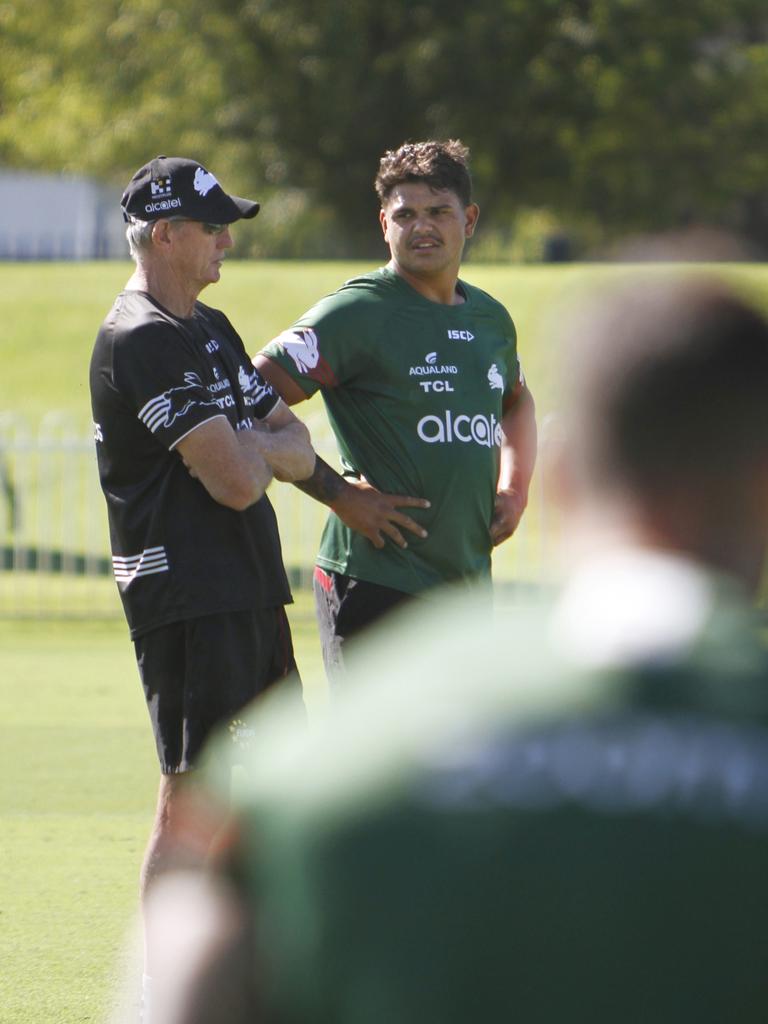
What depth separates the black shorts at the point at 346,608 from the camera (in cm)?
519

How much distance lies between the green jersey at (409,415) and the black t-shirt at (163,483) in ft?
2.58

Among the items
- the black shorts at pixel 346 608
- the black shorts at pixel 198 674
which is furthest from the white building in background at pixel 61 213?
the black shorts at pixel 198 674

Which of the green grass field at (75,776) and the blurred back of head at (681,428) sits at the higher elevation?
the blurred back of head at (681,428)

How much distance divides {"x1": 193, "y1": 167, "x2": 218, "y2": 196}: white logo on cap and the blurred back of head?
2.87m

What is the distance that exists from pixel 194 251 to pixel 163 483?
0.58m

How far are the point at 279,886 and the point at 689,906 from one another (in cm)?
36

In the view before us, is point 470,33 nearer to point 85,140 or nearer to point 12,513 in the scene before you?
point 85,140

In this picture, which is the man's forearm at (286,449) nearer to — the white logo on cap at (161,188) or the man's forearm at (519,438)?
the white logo on cap at (161,188)

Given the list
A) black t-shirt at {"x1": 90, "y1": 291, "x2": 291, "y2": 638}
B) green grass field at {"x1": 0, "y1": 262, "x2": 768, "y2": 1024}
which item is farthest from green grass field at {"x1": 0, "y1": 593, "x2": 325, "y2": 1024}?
black t-shirt at {"x1": 90, "y1": 291, "x2": 291, "y2": 638}

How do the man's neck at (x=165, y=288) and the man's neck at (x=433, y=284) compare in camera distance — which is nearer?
the man's neck at (x=165, y=288)

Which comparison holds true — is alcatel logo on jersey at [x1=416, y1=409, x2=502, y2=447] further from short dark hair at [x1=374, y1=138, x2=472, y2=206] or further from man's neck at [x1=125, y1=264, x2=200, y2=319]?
man's neck at [x1=125, y1=264, x2=200, y2=319]

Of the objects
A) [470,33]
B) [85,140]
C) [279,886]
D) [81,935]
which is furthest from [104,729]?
[85,140]

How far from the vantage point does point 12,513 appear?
1459 centimetres

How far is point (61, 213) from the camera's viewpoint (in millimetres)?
36219
